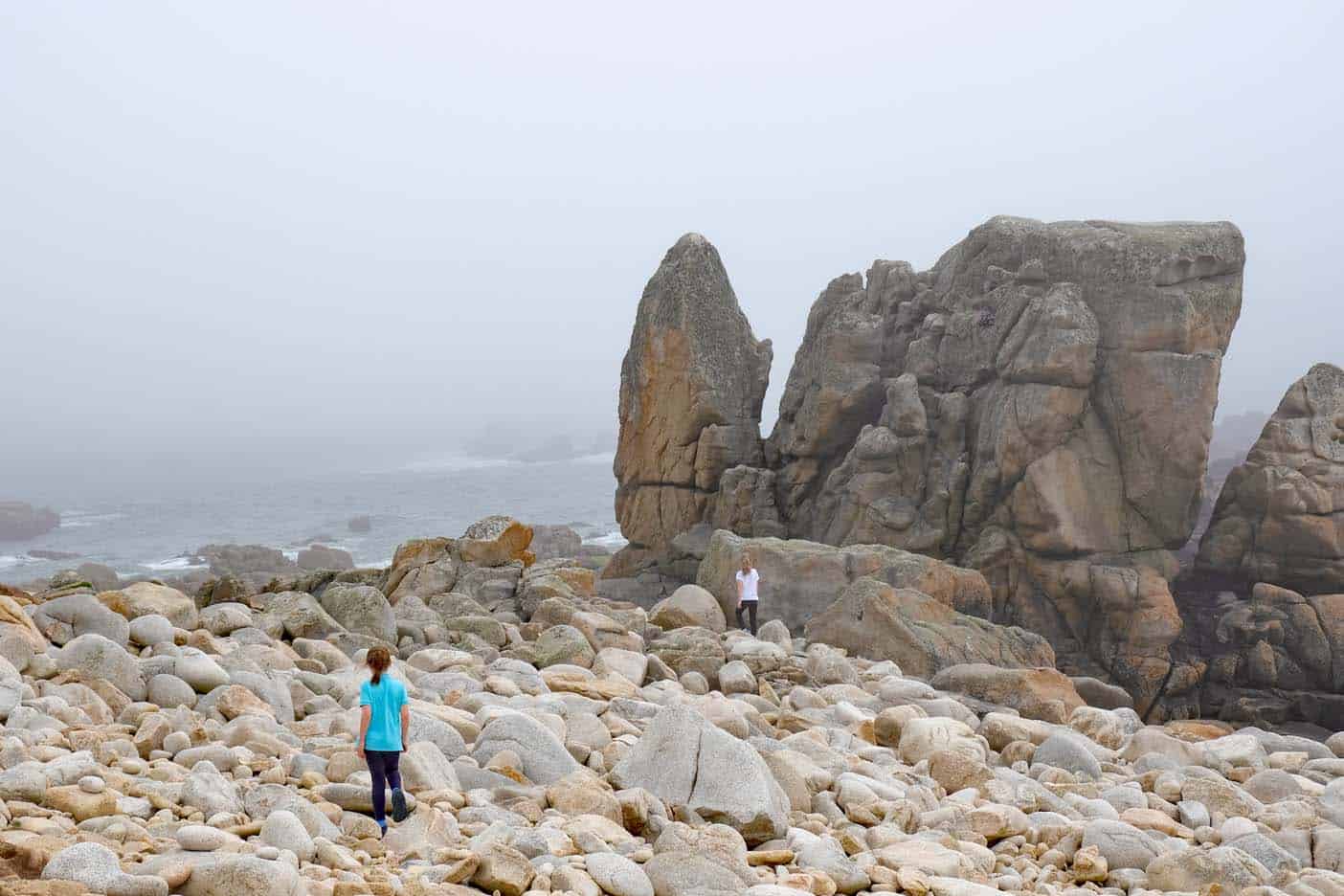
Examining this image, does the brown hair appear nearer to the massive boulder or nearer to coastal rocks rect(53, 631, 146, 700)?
coastal rocks rect(53, 631, 146, 700)

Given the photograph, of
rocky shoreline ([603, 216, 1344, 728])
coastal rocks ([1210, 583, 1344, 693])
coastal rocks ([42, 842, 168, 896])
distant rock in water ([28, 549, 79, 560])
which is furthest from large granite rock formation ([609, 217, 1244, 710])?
distant rock in water ([28, 549, 79, 560])

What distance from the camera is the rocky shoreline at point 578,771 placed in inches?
313

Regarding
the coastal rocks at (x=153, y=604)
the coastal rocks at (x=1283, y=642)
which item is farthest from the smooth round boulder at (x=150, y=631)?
the coastal rocks at (x=1283, y=642)

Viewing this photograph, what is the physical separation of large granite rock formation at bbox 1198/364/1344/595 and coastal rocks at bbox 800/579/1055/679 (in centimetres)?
1797

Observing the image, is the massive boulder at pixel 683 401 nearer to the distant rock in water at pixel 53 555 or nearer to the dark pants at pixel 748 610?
the dark pants at pixel 748 610

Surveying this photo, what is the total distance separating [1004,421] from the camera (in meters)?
38.5

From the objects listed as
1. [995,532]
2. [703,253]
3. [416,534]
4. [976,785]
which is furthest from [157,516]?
[976,785]

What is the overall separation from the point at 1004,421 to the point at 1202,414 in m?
6.98

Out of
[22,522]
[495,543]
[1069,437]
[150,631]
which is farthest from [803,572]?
[22,522]

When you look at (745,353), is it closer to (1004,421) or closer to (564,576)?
(1004,421)

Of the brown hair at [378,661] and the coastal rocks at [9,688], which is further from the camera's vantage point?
the coastal rocks at [9,688]

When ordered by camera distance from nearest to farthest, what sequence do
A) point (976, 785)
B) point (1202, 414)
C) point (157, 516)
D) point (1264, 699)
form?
point (976, 785)
point (1264, 699)
point (1202, 414)
point (157, 516)

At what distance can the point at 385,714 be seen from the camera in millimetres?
9086

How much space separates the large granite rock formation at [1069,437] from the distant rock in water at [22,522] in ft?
399
